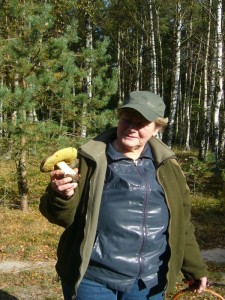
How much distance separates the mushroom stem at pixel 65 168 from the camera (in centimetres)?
175

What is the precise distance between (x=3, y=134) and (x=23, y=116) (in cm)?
56

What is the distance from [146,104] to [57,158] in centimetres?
53

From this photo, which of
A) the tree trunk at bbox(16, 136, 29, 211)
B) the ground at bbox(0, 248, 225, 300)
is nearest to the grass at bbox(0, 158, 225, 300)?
the ground at bbox(0, 248, 225, 300)

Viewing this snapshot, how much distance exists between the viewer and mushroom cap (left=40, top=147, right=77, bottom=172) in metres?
1.81

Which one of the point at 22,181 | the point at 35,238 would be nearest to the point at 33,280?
the point at 35,238

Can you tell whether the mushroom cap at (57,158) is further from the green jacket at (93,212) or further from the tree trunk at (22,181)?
the tree trunk at (22,181)

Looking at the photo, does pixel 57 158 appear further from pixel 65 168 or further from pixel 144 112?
pixel 144 112

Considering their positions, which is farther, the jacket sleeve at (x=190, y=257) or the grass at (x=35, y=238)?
the grass at (x=35, y=238)

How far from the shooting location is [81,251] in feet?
6.28

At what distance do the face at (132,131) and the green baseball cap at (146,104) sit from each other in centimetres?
3

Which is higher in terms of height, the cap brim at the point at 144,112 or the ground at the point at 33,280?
the cap brim at the point at 144,112

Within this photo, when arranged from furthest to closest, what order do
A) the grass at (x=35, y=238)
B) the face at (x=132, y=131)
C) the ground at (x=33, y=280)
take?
the grass at (x=35, y=238), the ground at (x=33, y=280), the face at (x=132, y=131)

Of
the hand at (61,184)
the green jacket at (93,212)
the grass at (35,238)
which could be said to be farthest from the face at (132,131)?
the grass at (35,238)

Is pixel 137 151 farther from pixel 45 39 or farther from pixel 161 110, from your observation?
pixel 45 39
